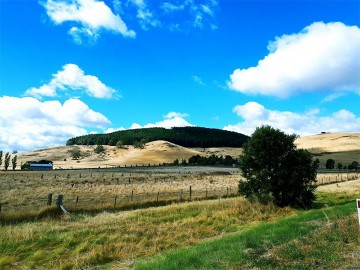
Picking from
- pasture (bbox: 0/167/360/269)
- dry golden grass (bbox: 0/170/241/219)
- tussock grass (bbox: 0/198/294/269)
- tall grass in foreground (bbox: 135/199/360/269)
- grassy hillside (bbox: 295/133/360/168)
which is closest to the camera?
tall grass in foreground (bbox: 135/199/360/269)

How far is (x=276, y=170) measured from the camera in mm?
28766

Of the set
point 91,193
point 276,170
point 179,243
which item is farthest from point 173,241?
point 91,193

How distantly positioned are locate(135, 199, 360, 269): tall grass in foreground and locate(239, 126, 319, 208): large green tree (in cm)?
1427

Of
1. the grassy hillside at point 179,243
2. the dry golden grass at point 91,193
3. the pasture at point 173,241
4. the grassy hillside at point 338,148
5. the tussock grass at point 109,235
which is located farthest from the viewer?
the grassy hillside at point 338,148

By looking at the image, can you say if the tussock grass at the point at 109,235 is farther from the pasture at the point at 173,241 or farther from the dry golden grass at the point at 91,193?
the dry golden grass at the point at 91,193

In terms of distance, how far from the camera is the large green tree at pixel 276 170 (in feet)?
92.8

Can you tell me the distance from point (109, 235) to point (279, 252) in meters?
8.93

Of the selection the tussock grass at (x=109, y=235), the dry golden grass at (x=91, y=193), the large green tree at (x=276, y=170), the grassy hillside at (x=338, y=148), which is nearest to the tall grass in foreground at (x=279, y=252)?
the tussock grass at (x=109, y=235)

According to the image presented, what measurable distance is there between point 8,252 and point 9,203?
18.1 meters

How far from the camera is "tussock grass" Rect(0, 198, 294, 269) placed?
43.0 ft

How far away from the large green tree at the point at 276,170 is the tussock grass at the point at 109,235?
2.47m

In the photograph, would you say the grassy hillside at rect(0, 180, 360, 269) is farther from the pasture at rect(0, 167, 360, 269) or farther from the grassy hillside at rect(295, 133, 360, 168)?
the grassy hillside at rect(295, 133, 360, 168)

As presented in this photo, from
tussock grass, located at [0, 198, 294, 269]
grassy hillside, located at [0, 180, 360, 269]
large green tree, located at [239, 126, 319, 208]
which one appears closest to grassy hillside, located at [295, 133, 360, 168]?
large green tree, located at [239, 126, 319, 208]

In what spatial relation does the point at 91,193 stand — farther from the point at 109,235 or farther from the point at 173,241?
the point at 173,241
